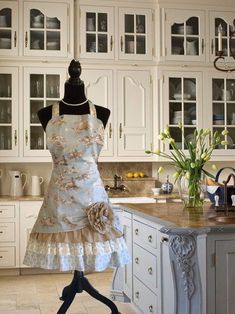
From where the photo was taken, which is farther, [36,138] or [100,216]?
[36,138]

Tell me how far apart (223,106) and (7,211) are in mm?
2425

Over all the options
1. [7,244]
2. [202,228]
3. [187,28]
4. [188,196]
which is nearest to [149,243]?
[188,196]

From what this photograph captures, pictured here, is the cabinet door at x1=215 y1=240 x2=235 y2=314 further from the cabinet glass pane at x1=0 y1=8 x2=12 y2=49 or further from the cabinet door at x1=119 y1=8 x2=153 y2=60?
the cabinet glass pane at x1=0 y1=8 x2=12 y2=49

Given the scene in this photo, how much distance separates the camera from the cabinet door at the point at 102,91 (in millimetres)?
4566

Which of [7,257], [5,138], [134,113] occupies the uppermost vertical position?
[134,113]

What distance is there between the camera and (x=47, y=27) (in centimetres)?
451

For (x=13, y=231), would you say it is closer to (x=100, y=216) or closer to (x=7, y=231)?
(x=7, y=231)

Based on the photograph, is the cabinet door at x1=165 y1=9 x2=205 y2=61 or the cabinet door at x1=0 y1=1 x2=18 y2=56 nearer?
the cabinet door at x1=0 y1=1 x2=18 y2=56

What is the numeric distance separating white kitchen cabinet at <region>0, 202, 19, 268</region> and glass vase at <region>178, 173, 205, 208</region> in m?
1.99

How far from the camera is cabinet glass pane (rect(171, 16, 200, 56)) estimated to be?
15.5ft

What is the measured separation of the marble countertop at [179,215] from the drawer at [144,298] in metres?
0.43

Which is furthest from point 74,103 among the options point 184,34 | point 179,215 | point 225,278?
point 184,34

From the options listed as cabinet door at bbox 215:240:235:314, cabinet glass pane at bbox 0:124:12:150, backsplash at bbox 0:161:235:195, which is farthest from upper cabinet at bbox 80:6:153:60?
cabinet door at bbox 215:240:235:314

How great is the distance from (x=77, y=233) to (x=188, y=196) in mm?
831
